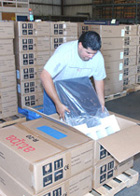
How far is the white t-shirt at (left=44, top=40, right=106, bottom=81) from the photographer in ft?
7.09

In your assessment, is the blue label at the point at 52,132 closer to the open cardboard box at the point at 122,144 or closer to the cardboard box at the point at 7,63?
the open cardboard box at the point at 122,144

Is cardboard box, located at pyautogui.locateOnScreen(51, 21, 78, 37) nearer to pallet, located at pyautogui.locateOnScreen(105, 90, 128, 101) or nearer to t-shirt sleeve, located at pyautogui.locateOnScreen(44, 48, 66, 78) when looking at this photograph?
pallet, located at pyautogui.locateOnScreen(105, 90, 128, 101)

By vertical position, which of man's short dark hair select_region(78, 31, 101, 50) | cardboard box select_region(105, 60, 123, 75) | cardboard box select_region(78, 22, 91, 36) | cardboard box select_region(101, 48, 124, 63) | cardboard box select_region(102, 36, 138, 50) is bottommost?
cardboard box select_region(105, 60, 123, 75)

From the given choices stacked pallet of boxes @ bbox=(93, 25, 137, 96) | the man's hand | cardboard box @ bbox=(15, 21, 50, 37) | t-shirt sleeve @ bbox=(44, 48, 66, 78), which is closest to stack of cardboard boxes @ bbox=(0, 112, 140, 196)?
the man's hand

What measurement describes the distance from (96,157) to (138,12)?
890 centimetres

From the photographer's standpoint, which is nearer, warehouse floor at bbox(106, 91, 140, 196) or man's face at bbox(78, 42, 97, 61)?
man's face at bbox(78, 42, 97, 61)

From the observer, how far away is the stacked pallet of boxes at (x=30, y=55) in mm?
3957

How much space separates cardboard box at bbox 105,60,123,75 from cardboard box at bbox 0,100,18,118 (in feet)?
7.09

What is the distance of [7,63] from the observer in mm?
3771

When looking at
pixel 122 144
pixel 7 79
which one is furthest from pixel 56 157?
pixel 7 79

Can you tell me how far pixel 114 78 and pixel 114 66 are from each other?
271mm

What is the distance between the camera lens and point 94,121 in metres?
2.03

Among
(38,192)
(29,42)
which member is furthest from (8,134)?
(29,42)

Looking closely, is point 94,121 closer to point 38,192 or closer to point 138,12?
point 38,192
